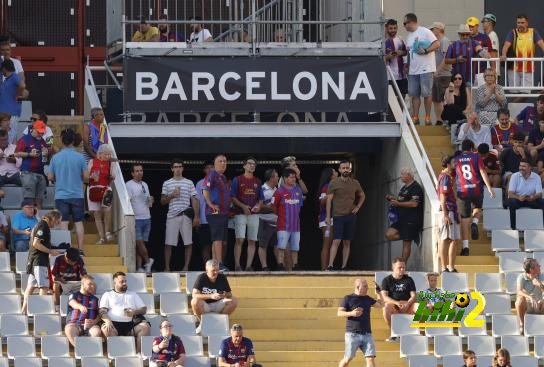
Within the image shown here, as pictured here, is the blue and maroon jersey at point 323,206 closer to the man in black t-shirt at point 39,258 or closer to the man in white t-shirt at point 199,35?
the man in white t-shirt at point 199,35

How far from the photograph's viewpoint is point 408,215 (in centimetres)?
2450

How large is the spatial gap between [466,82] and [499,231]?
3.78 meters

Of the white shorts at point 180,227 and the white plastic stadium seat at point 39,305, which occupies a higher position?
the white shorts at point 180,227

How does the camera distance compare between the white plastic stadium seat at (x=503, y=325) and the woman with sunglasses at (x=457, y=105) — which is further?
the woman with sunglasses at (x=457, y=105)

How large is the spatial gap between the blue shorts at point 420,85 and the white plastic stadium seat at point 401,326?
5.70 metres

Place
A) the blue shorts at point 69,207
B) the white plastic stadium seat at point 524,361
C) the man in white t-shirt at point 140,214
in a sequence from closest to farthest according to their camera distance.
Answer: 1. the white plastic stadium seat at point 524,361
2. the blue shorts at point 69,207
3. the man in white t-shirt at point 140,214

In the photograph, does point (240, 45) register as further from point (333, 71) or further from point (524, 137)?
point (524, 137)

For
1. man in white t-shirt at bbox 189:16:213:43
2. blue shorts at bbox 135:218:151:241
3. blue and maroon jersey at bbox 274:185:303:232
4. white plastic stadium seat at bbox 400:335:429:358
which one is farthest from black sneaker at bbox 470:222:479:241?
man in white t-shirt at bbox 189:16:213:43

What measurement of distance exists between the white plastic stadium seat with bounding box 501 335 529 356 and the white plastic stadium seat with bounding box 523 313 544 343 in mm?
177

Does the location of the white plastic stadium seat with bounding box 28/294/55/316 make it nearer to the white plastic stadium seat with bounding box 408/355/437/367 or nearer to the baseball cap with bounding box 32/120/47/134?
the baseball cap with bounding box 32/120/47/134

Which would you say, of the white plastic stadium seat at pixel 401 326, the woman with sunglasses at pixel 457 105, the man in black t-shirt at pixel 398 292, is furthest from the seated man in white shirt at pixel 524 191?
the white plastic stadium seat at pixel 401 326

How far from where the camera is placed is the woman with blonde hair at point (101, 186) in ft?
78.3

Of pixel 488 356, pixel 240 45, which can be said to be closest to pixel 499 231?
pixel 488 356

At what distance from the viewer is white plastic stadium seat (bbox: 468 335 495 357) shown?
70.3ft
